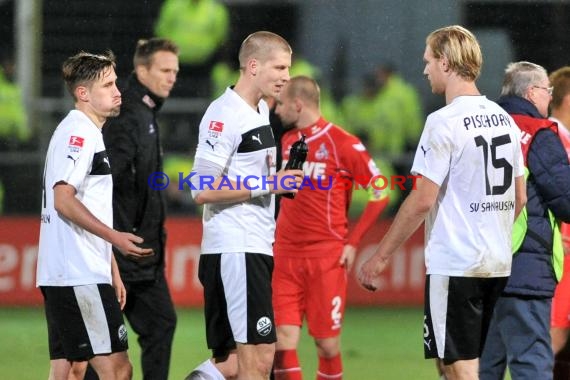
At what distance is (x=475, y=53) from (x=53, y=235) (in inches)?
78.2

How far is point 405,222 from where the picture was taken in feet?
15.7

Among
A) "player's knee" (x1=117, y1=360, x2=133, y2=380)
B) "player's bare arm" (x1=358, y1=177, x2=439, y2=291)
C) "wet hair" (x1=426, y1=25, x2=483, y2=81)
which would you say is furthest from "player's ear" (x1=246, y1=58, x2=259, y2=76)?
"player's knee" (x1=117, y1=360, x2=133, y2=380)

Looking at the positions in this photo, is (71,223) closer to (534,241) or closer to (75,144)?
(75,144)

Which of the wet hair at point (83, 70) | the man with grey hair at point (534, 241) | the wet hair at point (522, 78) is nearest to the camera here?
the wet hair at point (83, 70)

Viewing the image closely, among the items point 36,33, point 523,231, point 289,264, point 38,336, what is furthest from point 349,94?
point 523,231

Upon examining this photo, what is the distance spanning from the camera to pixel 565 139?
5.99 meters

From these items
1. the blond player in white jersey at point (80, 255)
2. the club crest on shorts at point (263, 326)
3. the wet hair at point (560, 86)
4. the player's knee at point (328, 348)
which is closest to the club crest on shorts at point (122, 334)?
the blond player in white jersey at point (80, 255)

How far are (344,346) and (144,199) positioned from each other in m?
2.78

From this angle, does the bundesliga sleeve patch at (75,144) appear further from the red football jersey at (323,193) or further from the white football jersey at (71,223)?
the red football jersey at (323,193)

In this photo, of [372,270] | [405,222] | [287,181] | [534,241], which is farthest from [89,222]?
[534,241]

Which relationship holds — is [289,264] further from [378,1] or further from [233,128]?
[378,1]

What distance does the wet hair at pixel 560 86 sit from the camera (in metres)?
6.16

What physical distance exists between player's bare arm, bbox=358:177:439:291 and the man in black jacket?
1.71 metres

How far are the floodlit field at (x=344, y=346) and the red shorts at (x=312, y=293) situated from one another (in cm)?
79
